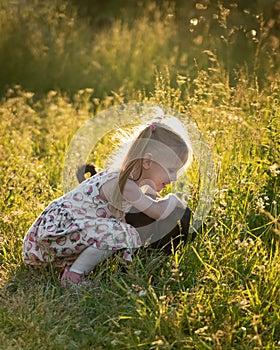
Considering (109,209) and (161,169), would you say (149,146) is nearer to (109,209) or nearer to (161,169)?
(161,169)

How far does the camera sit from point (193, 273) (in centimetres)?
308

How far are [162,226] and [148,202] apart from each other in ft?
0.46

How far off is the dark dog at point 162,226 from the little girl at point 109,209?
3 cm

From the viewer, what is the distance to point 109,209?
3217mm

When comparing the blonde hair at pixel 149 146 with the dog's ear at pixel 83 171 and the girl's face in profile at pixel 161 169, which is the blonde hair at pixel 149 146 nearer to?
the girl's face in profile at pixel 161 169

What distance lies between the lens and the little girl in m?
3.13

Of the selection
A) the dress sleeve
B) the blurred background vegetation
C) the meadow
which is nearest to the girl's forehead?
the dress sleeve

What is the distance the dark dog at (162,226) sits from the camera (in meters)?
3.19

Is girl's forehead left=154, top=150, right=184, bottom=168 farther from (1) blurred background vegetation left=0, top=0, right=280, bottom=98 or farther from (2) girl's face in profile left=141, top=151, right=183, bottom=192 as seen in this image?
(1) blurred background vegetation left=0, top=0, right=280, bottom=98

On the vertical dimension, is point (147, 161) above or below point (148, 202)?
above

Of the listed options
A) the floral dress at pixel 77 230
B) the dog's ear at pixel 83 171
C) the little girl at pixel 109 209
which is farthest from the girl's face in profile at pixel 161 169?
the dog's ear at pixel 83 171

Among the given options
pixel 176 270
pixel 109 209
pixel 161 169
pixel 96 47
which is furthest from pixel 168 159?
pixel 96 47

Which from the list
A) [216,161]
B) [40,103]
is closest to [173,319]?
Result: [216,161]

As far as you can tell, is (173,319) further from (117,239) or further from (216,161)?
(216,161)
